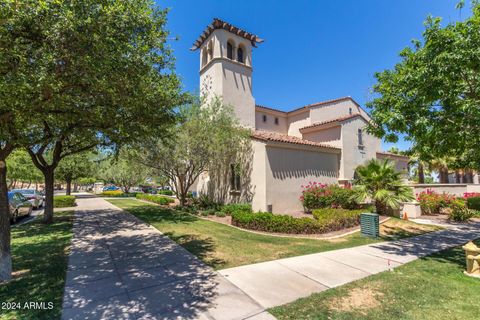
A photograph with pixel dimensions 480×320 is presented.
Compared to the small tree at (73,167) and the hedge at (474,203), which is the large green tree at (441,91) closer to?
the hedge at (474,203)

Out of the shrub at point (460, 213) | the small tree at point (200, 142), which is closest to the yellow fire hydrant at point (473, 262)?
the shrub at point (460, 213)

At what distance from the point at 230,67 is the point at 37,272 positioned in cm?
1768

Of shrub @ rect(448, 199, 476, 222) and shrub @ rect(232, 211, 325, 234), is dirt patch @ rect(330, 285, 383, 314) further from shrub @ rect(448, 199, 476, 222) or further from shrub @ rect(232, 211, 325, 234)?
shrub @ rect(448, 199, 476, 222)

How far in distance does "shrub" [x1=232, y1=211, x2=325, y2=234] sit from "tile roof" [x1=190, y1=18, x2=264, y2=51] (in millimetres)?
16005

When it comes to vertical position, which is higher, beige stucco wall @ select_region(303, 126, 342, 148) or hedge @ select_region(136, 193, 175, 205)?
beige stucco wall @ select_region(303, 126, 342, 148)

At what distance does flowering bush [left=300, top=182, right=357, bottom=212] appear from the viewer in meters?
14.4

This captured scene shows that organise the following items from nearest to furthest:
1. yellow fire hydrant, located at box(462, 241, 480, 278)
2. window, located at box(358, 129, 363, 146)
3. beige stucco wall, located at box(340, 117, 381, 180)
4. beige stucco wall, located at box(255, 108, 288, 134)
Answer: yellow fire hydrant, located at box(462, 241, 480, 278) < beige stucco wall, located at box(340, 117, 381, 180) < window, located at box(358, 129, 363, 146) < beige stucco wall, located at box(255, 108, 288, 134)

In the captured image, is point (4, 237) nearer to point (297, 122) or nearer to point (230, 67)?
point (230, 67)

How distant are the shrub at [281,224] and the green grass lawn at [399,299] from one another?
3.97m

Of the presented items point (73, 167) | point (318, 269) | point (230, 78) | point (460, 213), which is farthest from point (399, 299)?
point (73, 167)

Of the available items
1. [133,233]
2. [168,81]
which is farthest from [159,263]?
[168,81]

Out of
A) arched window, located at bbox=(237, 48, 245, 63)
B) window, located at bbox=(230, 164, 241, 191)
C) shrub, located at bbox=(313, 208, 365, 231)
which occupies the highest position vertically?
arched window, located at bbox=(237, 48, 245, 63)

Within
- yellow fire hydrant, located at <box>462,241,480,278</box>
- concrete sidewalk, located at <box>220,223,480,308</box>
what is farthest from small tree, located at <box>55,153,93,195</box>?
yellow fire hydrant, located at <box>462,241,480,278</box>

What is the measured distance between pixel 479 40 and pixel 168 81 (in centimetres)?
892
